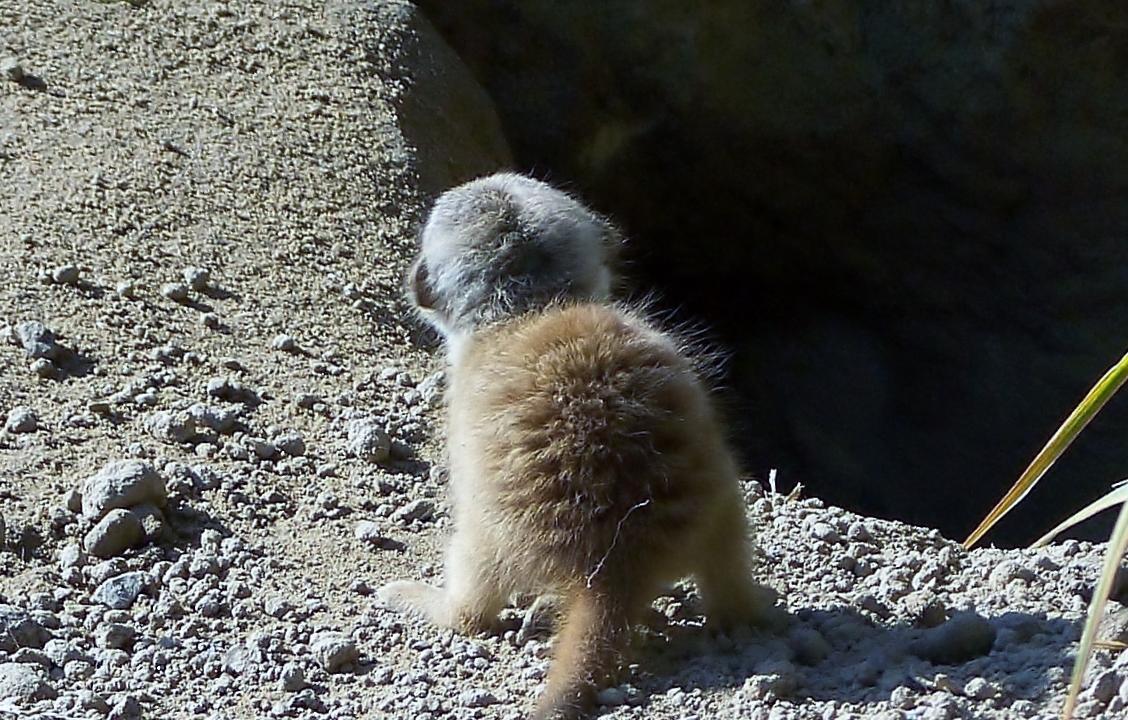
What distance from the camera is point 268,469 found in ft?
11.2

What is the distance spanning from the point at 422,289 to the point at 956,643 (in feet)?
4.63

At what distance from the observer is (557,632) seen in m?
2.69

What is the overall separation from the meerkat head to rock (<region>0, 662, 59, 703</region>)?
3.70ft

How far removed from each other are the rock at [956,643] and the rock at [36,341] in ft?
7.31

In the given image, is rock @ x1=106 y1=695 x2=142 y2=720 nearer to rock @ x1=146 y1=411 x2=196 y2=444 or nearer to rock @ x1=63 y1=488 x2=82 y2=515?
rock @ x1=63 y1=488 x2=82 y2=515

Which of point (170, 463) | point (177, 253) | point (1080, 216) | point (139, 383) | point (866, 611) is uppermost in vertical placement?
point (1080, 216)

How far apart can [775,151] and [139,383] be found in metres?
3.76

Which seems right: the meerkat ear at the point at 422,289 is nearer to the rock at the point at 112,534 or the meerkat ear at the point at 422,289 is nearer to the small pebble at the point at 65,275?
the rock at the point at 112,534

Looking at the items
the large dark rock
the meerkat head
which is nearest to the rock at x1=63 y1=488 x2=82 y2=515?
the meerkat head

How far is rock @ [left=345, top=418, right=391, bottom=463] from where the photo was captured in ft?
11.5

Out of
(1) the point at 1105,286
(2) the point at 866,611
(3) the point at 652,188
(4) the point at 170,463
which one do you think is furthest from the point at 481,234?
(1) the point at 1105,286

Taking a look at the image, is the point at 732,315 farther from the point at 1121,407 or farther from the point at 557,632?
the point at 557,632

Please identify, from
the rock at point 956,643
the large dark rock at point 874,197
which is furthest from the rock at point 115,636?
A: the large dark rock at point 874,197

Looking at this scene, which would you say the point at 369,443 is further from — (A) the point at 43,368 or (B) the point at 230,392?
(A) the point at 43,368
